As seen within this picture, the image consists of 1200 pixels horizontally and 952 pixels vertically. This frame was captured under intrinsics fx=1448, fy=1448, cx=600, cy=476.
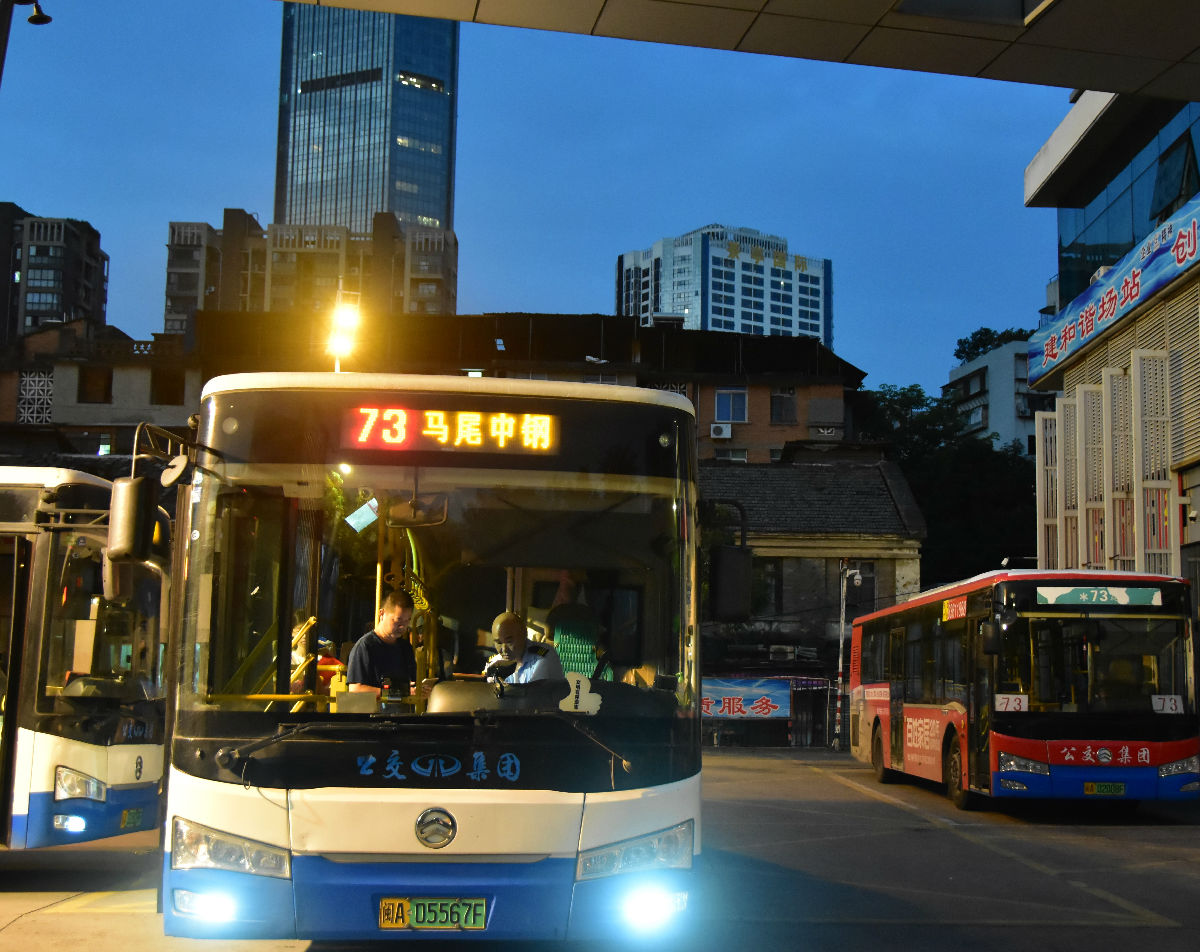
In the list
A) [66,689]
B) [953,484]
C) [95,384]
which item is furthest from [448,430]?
[953,484]

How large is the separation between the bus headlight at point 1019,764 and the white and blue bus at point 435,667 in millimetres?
10403

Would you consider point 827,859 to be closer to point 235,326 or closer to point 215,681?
point 215,681

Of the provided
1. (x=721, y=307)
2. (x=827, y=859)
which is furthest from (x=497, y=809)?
(x=721, y=307)

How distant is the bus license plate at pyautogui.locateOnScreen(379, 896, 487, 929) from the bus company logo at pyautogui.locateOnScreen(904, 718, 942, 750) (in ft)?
44.8

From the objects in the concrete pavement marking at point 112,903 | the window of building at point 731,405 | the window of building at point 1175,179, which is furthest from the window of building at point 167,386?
the concrete pavement marking at point 112,903

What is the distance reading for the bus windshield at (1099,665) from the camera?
16141 millimetres

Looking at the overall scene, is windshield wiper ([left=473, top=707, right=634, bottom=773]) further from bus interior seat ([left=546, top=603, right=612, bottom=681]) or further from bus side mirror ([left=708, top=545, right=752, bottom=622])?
bus side mirror ([left=708, top=545, right=752, bottom=622])

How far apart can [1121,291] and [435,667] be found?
24.7 m

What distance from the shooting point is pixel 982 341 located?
91812 mm

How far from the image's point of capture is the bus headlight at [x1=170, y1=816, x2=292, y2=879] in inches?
237

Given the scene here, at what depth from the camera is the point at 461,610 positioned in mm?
6617

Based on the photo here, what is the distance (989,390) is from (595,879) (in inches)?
3175

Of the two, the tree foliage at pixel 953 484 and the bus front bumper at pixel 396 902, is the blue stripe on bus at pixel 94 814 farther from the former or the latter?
the tree foliage at pixel 953 484

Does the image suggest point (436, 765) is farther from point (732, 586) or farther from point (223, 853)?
point (732, 586)
